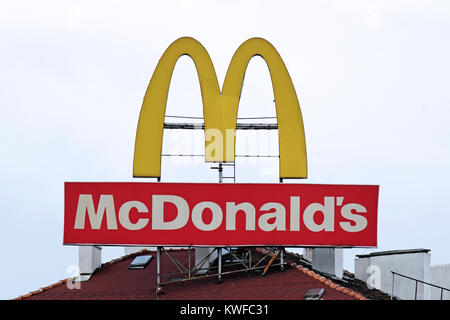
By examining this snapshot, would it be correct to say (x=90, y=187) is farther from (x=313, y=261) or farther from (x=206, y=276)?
(x=313, y=261)

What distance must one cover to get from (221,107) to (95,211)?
7011 mm

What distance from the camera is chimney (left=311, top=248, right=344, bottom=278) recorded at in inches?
1019

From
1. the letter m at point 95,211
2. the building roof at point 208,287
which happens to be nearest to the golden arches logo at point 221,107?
the letter m at point 95,211

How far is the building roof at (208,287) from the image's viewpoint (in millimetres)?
21688

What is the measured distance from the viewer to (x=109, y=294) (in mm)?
23719

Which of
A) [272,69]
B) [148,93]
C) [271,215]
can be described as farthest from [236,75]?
[271,215]

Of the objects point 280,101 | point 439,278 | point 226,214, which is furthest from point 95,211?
point 439,278

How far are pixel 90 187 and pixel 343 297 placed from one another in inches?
438

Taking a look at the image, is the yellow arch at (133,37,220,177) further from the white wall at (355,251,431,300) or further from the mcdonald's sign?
the white wall at (355,251,431,300)

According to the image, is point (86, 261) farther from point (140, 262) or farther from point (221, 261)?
point (221, 261)

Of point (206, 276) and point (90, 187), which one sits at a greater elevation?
point (90, 187)

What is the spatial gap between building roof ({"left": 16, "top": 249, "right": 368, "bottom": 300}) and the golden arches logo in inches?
178

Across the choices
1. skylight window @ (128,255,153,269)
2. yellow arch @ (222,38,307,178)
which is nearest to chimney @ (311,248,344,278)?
yellow arch @ (222,38,307,178)

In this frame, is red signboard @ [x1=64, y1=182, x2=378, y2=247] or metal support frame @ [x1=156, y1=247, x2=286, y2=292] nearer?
red signboard @ [x1=64, y1=182, x2=378, y2=247]
